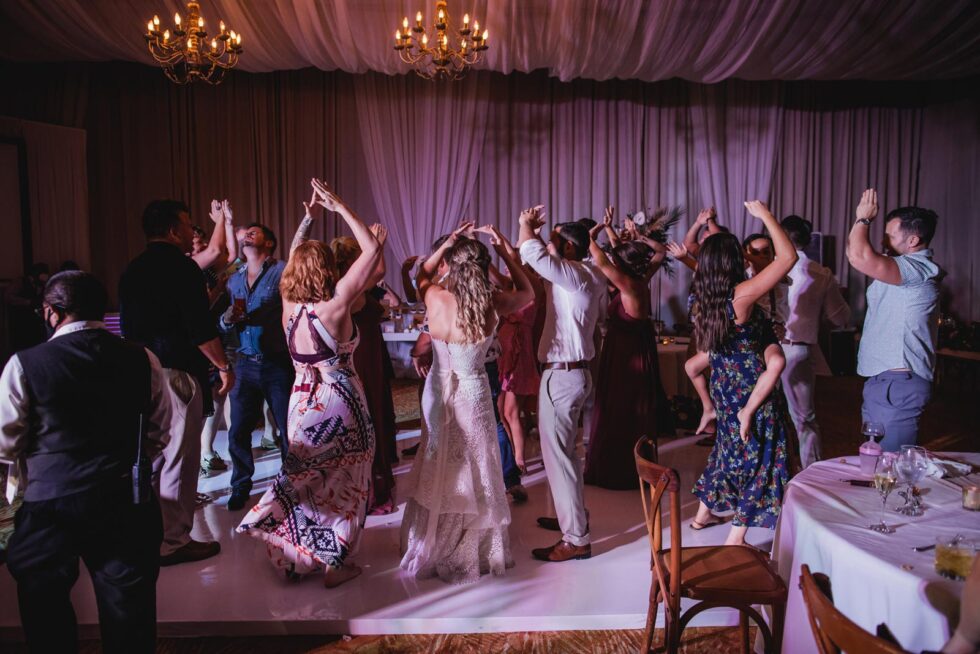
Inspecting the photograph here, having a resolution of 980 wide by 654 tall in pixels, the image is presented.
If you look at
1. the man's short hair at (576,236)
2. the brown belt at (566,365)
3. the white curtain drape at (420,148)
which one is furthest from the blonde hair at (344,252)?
the white curtain drape at (420,148)

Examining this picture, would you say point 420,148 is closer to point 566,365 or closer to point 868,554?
point 566,365

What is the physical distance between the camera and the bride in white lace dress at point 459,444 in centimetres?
301

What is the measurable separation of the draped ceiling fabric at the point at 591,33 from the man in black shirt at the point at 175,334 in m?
3.49

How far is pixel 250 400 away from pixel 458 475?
1.60 metres

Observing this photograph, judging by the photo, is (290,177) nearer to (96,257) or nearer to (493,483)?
(96,257)

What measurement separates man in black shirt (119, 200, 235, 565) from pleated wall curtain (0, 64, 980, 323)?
5925 millimetres

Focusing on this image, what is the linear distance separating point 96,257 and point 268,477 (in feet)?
19.6

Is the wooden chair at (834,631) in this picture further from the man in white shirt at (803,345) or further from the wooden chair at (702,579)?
the man in white shirt at (803,345)

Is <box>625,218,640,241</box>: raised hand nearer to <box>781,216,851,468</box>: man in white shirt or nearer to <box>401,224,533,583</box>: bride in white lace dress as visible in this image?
<box>781,216,851,468</box>: man in white shirt

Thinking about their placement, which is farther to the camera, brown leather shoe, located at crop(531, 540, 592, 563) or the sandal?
the sandal

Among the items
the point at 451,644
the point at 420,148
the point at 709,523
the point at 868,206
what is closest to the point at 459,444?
the point at 451,644

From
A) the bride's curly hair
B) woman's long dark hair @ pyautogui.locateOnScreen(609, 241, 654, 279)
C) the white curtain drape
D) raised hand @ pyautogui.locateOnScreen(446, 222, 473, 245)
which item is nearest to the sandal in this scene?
woman's long dark hair @ pyautogui.locateOnScreen(609, 241, 654, 279)

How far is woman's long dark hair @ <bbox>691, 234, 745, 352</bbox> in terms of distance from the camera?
9.77ft

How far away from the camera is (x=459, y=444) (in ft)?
10.1
